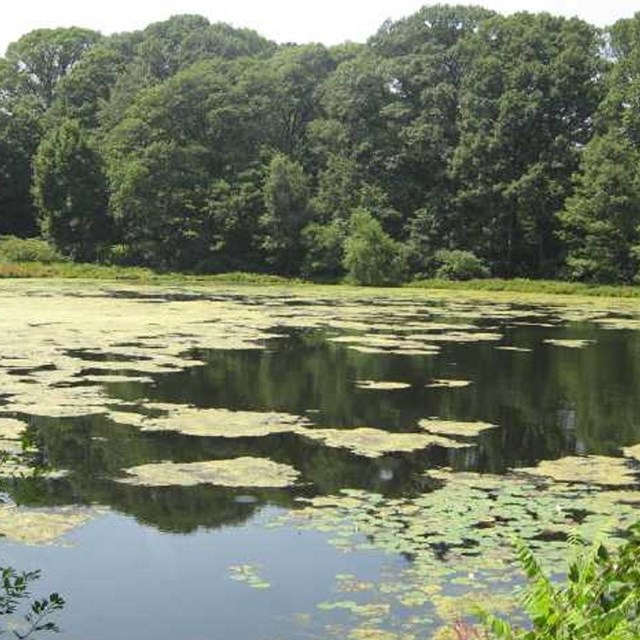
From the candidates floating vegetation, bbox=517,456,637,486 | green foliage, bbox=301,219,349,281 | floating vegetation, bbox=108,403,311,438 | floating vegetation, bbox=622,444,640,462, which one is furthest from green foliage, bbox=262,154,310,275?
floating vegetation, bbox=517,456,637,486

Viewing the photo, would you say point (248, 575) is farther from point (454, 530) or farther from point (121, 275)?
point (121, 275)

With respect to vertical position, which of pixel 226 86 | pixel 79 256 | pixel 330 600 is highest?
pixel 226 86

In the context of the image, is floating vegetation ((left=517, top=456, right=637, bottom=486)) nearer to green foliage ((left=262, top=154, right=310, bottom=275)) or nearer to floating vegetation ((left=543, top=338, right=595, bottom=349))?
floating vegetation ((left=543, top=338, right=595, bottom=349))

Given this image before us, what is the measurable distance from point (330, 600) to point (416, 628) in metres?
0.61

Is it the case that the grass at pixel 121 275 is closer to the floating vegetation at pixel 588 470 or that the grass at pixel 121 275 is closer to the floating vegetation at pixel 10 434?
the floating vegetation at pixel 10 434

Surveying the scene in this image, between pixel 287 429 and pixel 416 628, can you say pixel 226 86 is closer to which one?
pixel 287 429

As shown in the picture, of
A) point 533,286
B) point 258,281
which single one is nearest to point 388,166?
point 258,281

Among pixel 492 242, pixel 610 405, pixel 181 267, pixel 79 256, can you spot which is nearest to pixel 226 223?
pixel 181 267

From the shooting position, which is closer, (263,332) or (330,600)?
(330,600)

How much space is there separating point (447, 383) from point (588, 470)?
4.69 meters

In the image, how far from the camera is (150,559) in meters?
5.95

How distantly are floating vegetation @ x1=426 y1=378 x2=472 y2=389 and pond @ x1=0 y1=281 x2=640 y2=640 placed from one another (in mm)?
35

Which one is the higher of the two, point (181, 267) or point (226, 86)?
point (226, 86)

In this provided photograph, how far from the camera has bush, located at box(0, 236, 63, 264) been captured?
130ft
